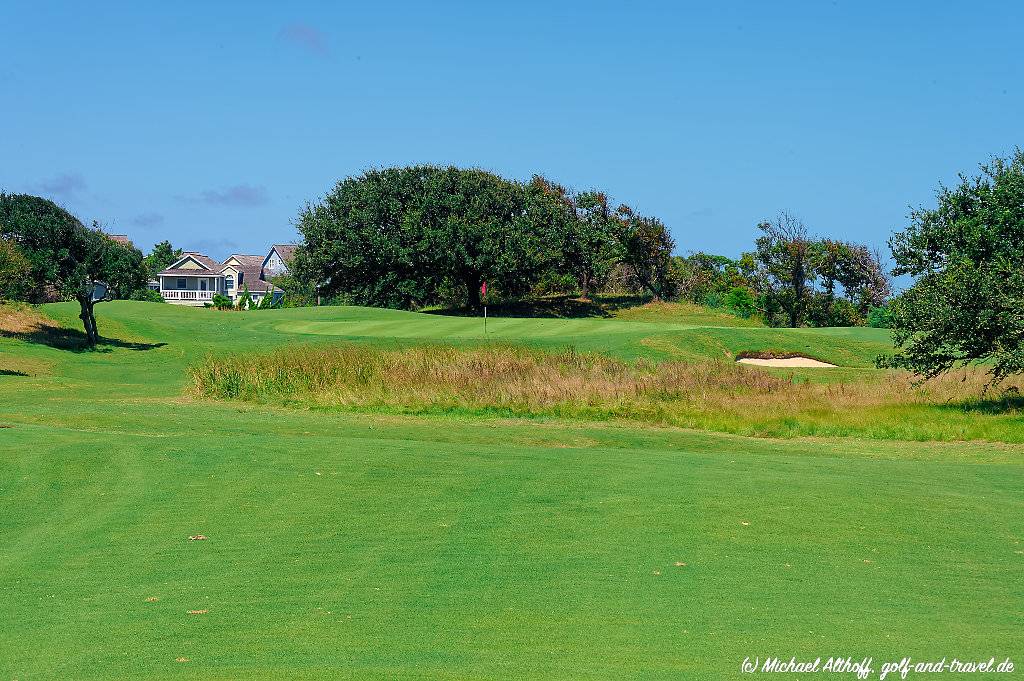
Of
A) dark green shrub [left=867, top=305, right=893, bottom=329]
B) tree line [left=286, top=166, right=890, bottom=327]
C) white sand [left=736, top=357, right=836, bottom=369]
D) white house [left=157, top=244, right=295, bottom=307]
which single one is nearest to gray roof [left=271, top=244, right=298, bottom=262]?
white house [left=157, top=244, right=295, bottom=307]

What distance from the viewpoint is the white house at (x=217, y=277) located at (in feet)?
403

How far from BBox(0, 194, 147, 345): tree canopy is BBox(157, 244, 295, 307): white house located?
72.4 meters

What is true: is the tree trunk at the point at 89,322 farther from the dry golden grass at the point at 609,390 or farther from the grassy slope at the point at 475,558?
the grassy slope at the point at 475,558

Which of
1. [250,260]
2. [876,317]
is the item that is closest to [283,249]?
[250,260]

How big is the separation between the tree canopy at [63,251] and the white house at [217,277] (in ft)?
238

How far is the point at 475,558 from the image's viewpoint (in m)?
9.66

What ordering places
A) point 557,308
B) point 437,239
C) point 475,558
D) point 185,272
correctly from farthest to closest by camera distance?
1. point 185,272
2. point 557,308
3. point 437,239
4. point 475,558

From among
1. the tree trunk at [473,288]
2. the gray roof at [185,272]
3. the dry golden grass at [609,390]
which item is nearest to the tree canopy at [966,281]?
the dry golden grass at [609,390]

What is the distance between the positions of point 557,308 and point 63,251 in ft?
118

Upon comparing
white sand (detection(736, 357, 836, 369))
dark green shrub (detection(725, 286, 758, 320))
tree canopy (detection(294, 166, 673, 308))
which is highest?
tree canopy (detection(294, 166, 673, 308))

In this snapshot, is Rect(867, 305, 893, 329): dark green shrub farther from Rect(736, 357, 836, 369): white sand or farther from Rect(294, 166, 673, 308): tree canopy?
Rect(736, 357, 836, 369): white sand

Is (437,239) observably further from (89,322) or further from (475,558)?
(475,558)

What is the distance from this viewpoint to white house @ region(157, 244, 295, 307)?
123 metres

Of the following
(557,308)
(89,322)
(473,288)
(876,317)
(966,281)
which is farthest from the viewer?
(557,308)
